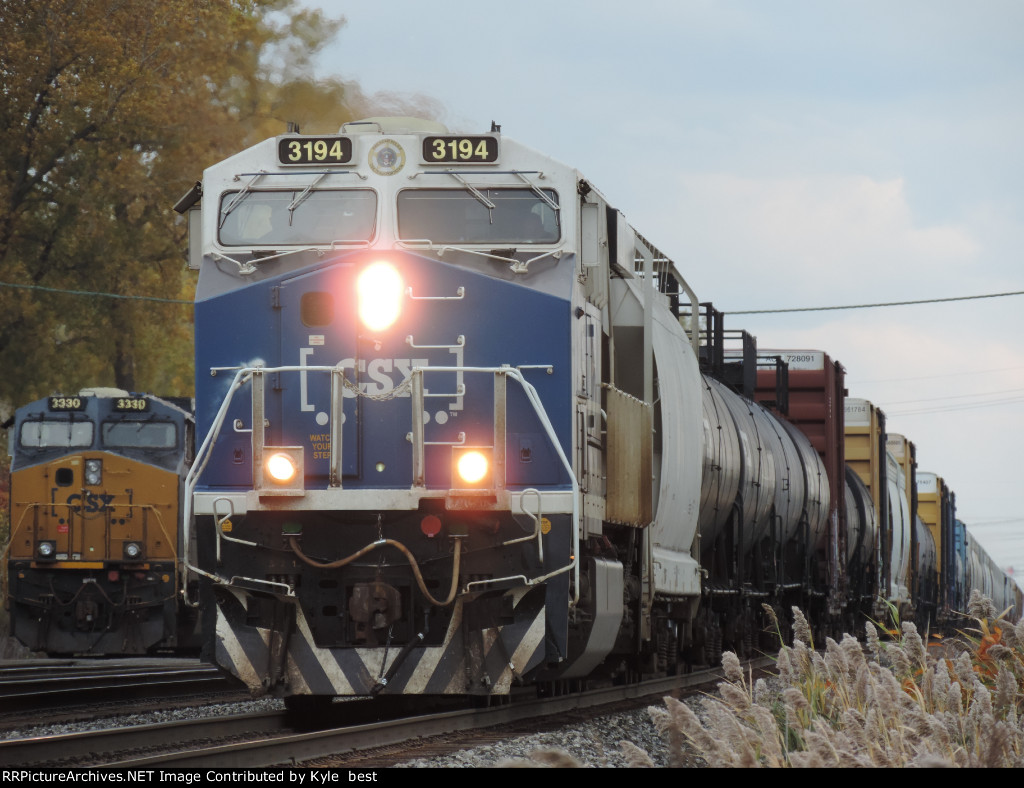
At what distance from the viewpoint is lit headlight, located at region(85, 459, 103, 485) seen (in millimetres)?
19703

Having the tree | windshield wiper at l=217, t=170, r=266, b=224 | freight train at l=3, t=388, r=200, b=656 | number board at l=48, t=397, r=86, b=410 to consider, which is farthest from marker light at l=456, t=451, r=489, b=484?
the tree

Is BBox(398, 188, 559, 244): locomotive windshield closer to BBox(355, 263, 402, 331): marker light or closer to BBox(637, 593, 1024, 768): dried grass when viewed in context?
BBox(355, 263, 402, 331): marker light

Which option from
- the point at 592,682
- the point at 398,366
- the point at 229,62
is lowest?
the point at 592,682

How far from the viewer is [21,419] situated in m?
20.0

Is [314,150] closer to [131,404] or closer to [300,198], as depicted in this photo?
[300,198]

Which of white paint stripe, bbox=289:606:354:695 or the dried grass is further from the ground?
the dried grass

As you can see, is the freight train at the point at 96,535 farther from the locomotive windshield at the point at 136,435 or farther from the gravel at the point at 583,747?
the gravel at the point at 583,747

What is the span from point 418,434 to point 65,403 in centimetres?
1222

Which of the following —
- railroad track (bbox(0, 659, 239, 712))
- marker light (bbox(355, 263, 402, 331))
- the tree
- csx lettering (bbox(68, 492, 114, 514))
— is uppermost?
the tree

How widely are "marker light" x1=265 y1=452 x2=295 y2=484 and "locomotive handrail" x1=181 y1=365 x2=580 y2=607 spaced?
0.44 meters

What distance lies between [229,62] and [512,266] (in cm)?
2323

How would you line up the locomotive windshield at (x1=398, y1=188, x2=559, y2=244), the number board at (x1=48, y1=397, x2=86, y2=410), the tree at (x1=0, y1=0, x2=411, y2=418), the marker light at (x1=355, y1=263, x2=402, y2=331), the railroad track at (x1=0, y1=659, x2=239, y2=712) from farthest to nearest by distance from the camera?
the tree at (x1=0, y1=0, x2=411, y2=418) → the number board at (x1=48, y1=397, x2=86, y2=410) → the railroad track at (x1=0, y1=659, x2=239, y2=712) → the locomotive windshield at (x1=398, y1=188, x2=559, y2=244) → the marker light at (x1=355, y1=263, x2=402, y2=331)

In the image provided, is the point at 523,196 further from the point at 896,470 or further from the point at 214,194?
the point at 896,470

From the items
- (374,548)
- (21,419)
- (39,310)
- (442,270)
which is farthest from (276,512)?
(39,310)
